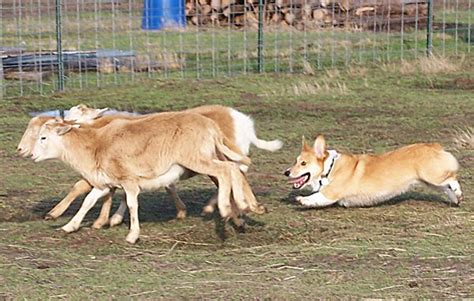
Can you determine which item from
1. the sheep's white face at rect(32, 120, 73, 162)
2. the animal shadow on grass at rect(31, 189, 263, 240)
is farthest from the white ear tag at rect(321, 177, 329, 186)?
the sheep's white face at rect(32, 120, 73, 162)

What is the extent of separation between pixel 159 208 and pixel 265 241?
61.8 inches

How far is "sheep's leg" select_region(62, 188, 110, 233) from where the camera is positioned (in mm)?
8680

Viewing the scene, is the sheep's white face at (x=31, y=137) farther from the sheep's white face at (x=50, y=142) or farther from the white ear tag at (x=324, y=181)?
the white ear tag at (x=324, y=181)

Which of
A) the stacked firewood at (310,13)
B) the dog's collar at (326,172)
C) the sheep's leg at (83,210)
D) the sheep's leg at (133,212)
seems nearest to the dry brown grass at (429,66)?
the stacked firewood at (310,13)

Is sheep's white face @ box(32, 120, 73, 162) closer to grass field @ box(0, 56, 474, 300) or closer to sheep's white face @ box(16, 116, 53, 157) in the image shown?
sheep's white face @ box(16, 116, 53, 157)

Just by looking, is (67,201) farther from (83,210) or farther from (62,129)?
(62,129)

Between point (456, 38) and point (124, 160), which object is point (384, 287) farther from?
point (456, 38)

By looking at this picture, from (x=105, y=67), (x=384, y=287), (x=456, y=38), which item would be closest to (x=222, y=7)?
(x=456, y=38)

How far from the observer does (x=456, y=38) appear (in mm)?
21500

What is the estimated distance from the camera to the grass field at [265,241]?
6875mm

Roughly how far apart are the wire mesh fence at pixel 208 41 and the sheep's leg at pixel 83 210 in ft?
24.8

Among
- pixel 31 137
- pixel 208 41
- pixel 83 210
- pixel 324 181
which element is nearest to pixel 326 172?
pixel 324 181

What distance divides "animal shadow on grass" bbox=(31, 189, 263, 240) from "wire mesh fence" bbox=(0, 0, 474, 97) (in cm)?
638

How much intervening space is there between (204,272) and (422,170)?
2.55 metres
